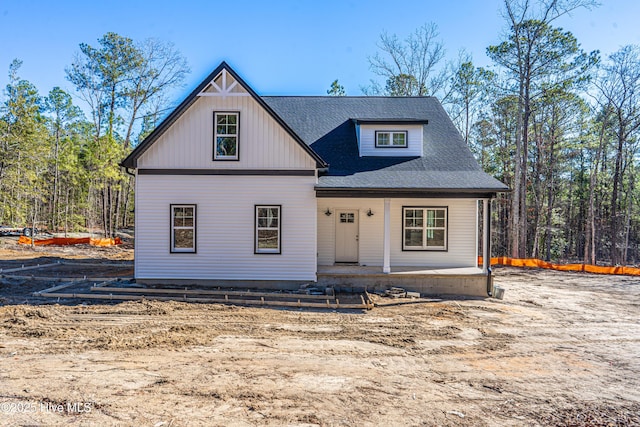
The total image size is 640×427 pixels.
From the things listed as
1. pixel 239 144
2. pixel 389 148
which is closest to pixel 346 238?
pixel 389 148

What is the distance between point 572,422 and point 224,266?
9.73 meters

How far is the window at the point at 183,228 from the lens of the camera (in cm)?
1210

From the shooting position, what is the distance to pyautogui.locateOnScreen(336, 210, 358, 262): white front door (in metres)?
13.9

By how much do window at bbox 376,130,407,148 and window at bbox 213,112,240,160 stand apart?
5.40 metres

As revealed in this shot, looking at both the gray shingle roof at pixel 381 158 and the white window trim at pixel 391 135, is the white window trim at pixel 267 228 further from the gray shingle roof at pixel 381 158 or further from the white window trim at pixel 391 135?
the white window trim at pixel 391 135

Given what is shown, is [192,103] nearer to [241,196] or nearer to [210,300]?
[241,196]

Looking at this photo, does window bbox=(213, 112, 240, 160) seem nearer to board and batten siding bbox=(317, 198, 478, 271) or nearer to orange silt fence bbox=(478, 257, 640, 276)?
board and batten siding bbox=(317, 198, 478, 271)

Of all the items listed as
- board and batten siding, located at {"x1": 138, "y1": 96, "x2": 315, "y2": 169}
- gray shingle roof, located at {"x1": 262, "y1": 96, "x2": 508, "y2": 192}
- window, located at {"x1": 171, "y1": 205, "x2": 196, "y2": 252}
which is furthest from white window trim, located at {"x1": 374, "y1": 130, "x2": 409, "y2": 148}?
window, located at {"x1": 171, "y1": 205, "x2": 196, "y2": 252}

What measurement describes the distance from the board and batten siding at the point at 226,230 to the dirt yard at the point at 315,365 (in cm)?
224

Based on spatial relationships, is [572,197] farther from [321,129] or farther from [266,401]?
[266,401]

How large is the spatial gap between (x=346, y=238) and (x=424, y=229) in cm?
280

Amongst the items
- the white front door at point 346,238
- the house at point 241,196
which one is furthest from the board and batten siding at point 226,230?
the white front door at point 346,238

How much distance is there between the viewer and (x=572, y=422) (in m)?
4.48

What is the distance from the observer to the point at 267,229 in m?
12.1
